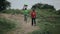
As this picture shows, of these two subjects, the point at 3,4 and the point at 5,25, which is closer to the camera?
the point at 5,25

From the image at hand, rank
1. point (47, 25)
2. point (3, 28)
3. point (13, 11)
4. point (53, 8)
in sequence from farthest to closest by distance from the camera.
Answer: point (53, 8), point (13, 11), point (47, 25), point (3, 28)

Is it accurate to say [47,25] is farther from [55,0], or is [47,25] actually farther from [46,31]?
[55,0]

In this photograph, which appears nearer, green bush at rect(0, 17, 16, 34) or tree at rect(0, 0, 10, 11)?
green bush at rect(0, 17, 16, 34)

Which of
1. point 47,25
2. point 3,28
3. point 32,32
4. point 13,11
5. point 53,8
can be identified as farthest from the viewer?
point 53,8

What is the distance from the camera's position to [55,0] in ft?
103

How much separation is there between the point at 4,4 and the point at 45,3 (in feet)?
17.0

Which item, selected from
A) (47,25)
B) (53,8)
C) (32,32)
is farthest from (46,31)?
(53,8)

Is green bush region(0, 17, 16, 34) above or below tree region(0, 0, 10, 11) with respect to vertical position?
below

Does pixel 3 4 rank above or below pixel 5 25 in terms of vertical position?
above

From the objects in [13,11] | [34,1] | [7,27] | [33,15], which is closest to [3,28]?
[7,27]

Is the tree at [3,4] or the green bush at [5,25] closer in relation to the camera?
the green bush at [5,25]

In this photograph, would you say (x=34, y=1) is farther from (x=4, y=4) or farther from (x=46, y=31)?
(x=46, y=31)

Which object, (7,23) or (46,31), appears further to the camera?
(7,23)

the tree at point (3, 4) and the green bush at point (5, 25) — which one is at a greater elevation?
the tree at point (3, 4)
